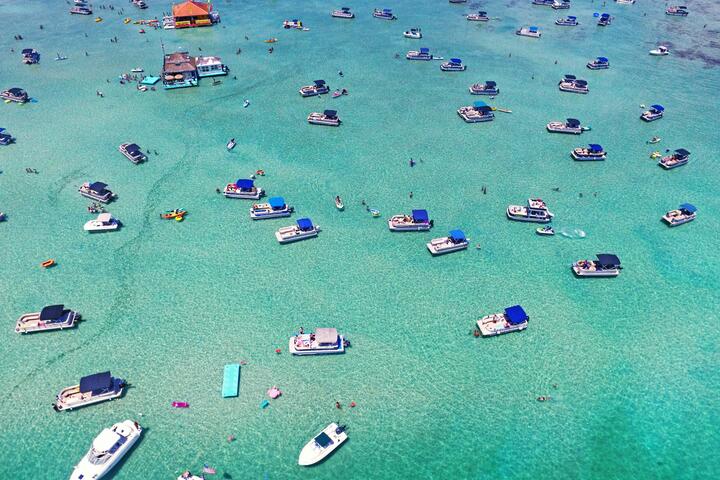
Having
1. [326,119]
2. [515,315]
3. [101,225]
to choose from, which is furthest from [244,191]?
[515,315]

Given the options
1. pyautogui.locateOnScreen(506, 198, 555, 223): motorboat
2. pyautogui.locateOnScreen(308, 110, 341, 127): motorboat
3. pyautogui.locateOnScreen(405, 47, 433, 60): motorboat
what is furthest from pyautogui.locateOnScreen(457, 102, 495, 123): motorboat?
pyautogui.locateOnScreen(405, 47, 433, 60): motorboat

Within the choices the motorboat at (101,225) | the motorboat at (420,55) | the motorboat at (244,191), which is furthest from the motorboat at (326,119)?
the motorboat at (101,225)

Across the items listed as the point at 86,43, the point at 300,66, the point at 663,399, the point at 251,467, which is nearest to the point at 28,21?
the point at 86,43

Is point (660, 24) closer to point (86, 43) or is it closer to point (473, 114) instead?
point (473, 114)

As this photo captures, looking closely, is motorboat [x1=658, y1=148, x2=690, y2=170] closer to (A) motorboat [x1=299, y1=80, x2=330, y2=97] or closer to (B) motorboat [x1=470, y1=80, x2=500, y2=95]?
(B) motorboat [x1=470, y1=80, x2=500, y2=95]

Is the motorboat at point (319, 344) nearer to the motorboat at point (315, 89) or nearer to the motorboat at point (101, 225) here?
the motorboat at point (101, 225)

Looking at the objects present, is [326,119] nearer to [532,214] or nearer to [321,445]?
[532,214]
